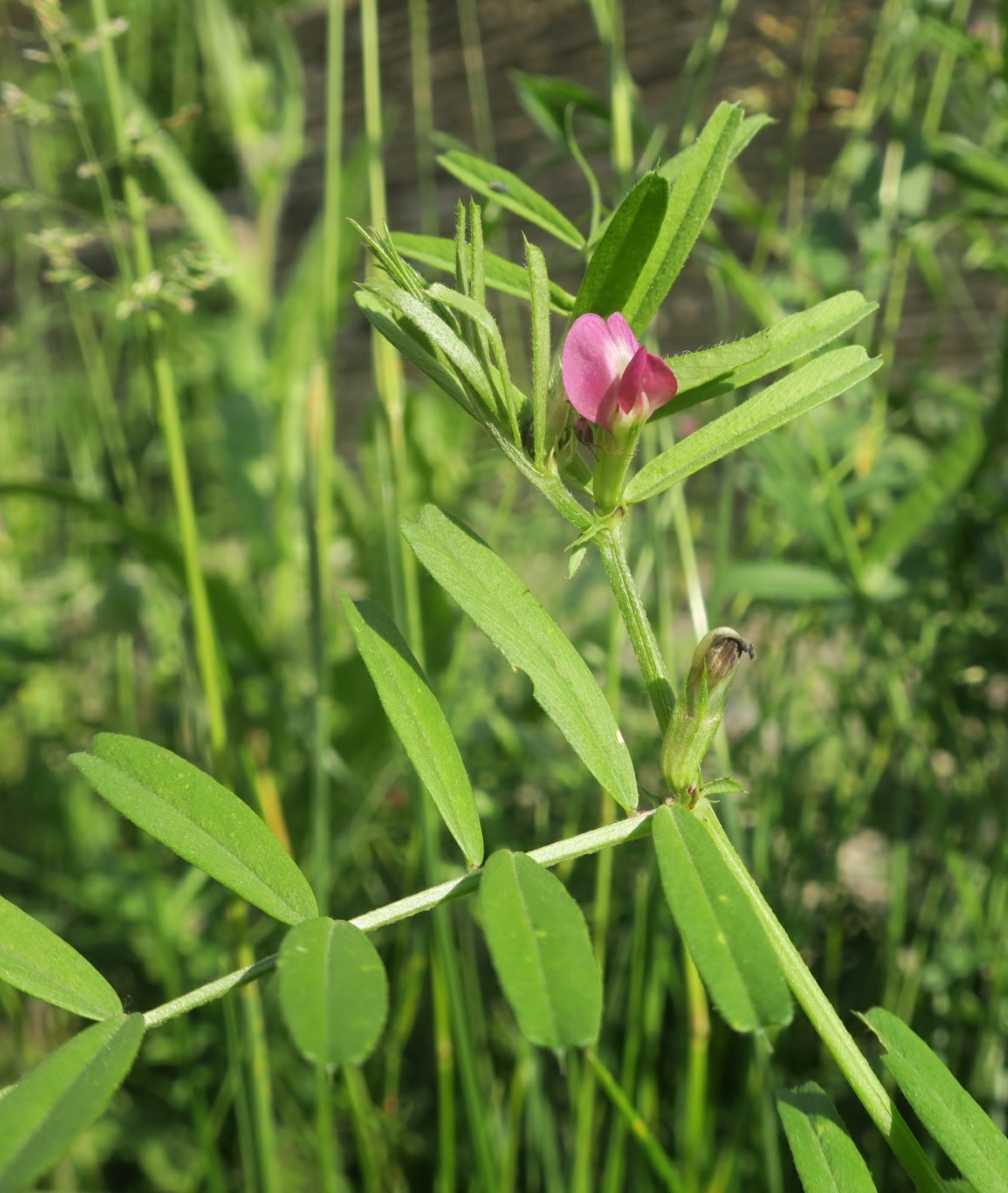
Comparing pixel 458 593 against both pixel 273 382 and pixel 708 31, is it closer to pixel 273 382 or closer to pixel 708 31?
pixel 708 31

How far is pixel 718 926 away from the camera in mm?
228

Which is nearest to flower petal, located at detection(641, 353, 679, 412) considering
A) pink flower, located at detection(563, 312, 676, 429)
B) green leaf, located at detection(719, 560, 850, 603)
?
pink flower, located at detection(563, 312, 676, 429)

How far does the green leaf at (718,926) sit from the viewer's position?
207mm

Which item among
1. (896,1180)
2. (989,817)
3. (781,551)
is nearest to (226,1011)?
(896,1180)

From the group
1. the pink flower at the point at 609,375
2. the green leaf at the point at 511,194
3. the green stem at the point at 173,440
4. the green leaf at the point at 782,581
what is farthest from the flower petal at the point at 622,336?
the green leaf at the point at 782,581

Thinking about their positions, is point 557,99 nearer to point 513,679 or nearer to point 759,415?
point 759,415

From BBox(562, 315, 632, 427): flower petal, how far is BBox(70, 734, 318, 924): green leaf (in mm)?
129

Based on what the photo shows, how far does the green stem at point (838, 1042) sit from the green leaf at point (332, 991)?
0.28 ft

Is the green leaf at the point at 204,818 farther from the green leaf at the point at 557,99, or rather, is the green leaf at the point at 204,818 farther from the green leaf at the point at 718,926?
the green leaf at the point at 557,99

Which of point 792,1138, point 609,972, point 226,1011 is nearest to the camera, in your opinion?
point 792,1138

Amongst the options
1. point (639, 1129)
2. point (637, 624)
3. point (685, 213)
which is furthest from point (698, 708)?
point (639, 1129)

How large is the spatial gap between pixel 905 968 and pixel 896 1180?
20cm

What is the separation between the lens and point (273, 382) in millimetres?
1450

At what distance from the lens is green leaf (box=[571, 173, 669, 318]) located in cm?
27
